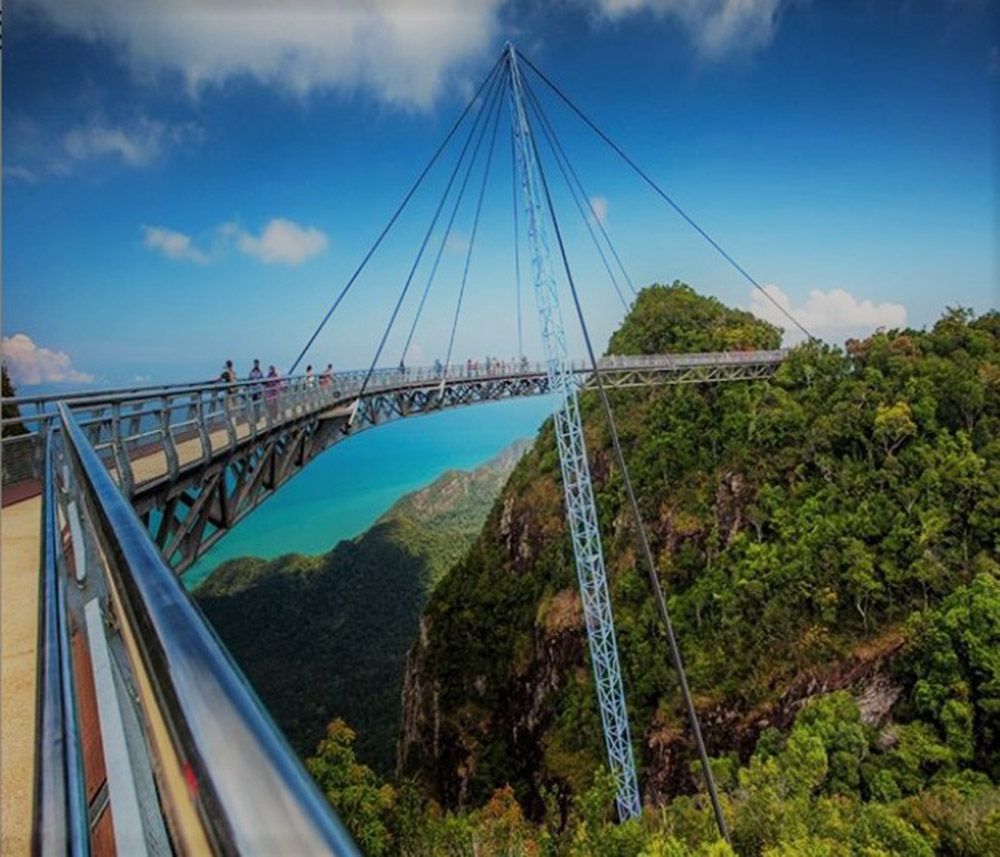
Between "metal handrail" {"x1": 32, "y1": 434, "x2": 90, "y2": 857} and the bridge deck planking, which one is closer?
"metal handrail" {"x1": 32, "y1": 434, "x2": 90, "y2": 857}

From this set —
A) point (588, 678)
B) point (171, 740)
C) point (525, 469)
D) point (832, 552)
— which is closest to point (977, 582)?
point (832, 552)

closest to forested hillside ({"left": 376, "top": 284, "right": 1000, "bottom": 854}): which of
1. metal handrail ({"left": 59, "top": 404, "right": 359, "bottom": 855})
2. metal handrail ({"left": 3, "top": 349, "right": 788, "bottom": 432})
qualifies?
metal handrail ({"left": 3, "top": 349, "right": 788, "bottom": 432})

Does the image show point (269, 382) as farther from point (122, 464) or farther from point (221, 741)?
point (221, 741)

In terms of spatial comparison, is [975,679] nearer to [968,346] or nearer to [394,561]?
[968,346]

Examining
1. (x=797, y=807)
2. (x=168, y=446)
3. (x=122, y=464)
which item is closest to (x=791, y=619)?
(x=797, y=807)

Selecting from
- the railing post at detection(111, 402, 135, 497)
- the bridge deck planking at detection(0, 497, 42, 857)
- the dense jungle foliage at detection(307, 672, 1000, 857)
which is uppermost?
the railing post at detection(111, 402, 135, 497)

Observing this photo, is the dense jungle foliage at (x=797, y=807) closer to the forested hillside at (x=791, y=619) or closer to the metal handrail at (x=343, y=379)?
the forested hillside at (x=791, y=619)

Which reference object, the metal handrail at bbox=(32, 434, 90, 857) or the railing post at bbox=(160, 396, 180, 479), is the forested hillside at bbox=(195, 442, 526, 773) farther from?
the metal handrail at bbox=(32, 434, 90, 857)
